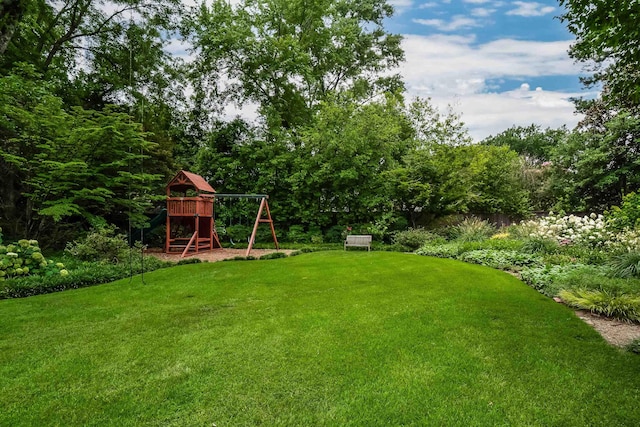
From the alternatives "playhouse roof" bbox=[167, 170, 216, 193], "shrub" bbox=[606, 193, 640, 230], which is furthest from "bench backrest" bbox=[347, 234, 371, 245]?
"shrub" bbox=[606, 193, 640, 230]

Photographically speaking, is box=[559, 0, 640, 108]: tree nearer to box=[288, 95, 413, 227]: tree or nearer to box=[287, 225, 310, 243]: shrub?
box=[288, 95, 413, 227]: tree

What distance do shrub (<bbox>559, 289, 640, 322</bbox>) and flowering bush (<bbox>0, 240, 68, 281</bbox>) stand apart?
7.90 m

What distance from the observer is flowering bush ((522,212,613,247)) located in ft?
25.6

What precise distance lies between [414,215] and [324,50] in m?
9.74


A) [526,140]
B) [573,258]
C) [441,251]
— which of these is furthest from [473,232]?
[526,140]

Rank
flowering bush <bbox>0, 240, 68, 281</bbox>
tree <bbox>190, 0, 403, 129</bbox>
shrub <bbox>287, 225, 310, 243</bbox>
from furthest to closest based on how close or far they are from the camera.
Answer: tree <bbox>190, 0, 403, 129</bbox> < shrub <bbox>287, 225, 310, 243</bbox> < flowering bush <bbox>0, 240, 68, 281</bbox>

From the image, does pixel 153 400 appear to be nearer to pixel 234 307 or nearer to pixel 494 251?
pixel 234 307

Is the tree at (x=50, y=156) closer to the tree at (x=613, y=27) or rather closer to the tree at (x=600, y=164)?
the tree at (x=613, y=27)

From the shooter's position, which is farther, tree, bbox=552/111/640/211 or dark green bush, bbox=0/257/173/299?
tree, bbox=552/111/640/211

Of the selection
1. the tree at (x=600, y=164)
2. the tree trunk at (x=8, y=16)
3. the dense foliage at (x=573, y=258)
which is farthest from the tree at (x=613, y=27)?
the tree at (x=600, y=164)

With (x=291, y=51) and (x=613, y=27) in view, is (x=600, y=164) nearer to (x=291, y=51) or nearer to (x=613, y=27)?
(x=291, y=51)

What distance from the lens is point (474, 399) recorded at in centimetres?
236

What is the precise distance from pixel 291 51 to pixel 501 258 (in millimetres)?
12026

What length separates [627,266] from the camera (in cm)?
551
